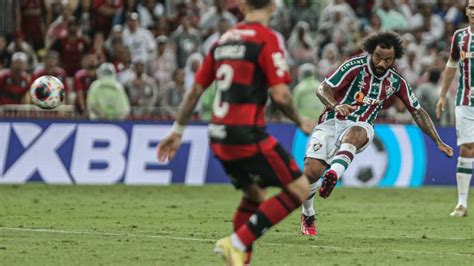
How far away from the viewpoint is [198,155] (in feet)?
71.8

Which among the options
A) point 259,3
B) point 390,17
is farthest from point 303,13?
point 259,3

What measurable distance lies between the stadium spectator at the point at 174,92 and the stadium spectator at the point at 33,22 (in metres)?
3.61

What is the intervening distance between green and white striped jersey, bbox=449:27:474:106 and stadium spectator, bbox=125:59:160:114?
9235 mm

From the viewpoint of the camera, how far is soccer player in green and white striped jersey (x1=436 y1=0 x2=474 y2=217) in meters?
16.0

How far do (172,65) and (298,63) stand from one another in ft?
9.73

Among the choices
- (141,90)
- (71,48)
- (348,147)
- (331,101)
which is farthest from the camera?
(71,48)

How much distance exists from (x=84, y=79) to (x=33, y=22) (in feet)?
9.43

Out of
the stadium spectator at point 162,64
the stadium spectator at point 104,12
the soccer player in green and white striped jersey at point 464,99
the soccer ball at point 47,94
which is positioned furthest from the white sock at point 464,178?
the stadium spectator at point 104,12

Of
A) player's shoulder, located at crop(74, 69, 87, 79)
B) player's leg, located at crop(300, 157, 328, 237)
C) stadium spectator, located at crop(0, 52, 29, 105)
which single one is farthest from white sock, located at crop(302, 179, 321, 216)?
player's shoulder, located at crop(74, 69, 87, 79)

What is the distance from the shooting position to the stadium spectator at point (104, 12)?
1051 inches

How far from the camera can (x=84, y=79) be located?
2391 cm

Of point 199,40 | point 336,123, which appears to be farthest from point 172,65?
point 336,123

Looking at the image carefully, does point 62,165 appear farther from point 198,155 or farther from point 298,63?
point 298,63

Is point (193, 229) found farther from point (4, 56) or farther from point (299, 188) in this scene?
point (4, 56)
